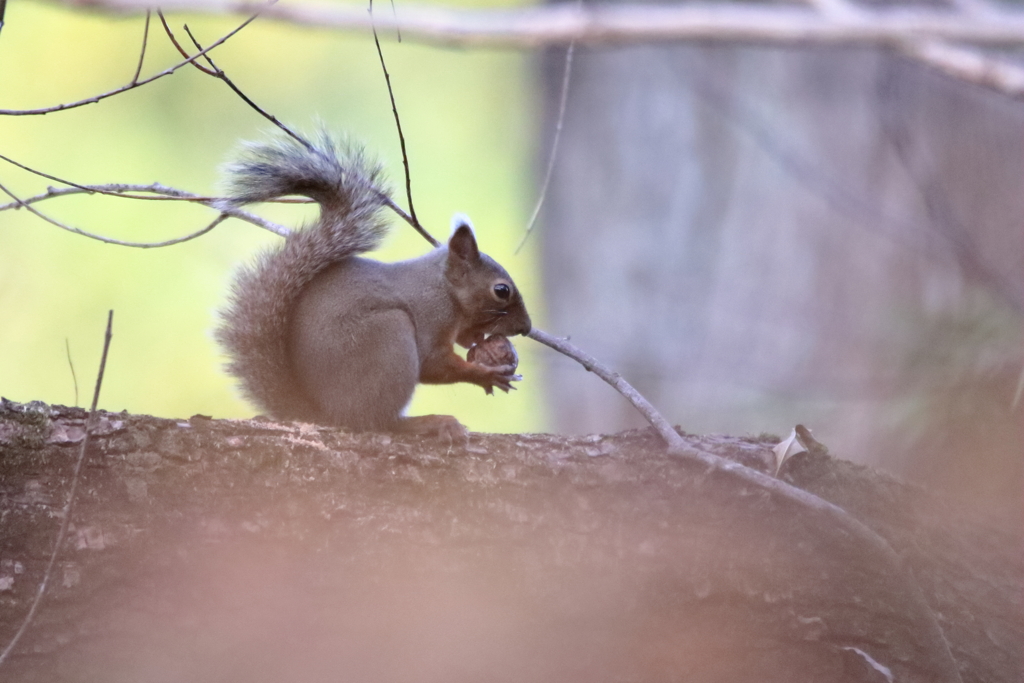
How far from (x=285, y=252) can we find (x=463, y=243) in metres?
0.47

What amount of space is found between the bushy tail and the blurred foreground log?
360 mm

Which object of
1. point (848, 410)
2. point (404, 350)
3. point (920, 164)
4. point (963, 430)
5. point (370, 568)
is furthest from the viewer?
point (920, 164)

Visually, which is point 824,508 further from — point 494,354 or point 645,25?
point 645,25

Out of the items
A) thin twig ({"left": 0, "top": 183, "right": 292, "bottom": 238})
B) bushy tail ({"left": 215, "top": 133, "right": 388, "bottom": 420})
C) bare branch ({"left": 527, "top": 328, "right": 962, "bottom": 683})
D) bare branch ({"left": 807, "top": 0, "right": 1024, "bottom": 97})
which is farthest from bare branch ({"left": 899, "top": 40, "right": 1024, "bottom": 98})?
thin twig ({"left": 0, "top": 183, "right": 292, "bottom": 238})

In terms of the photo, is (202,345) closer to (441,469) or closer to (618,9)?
(618,9)

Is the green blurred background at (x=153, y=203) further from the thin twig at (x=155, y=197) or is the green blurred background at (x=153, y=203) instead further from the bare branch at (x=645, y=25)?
the thin twig at (x=155, y=197)

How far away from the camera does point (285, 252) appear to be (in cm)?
201

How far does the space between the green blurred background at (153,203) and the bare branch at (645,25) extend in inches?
63.5

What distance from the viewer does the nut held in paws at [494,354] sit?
2.21m

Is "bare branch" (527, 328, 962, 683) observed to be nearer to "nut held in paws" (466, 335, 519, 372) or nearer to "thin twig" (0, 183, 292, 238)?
"nut held in paws" (466, 335, 519, 372)

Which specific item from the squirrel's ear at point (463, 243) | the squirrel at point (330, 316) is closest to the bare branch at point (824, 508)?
the squirrel at point (330, 316)

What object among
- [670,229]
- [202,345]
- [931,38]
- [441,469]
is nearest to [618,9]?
[931,38]

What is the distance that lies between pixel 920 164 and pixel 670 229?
42.2 inches

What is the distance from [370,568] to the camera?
1477mm
